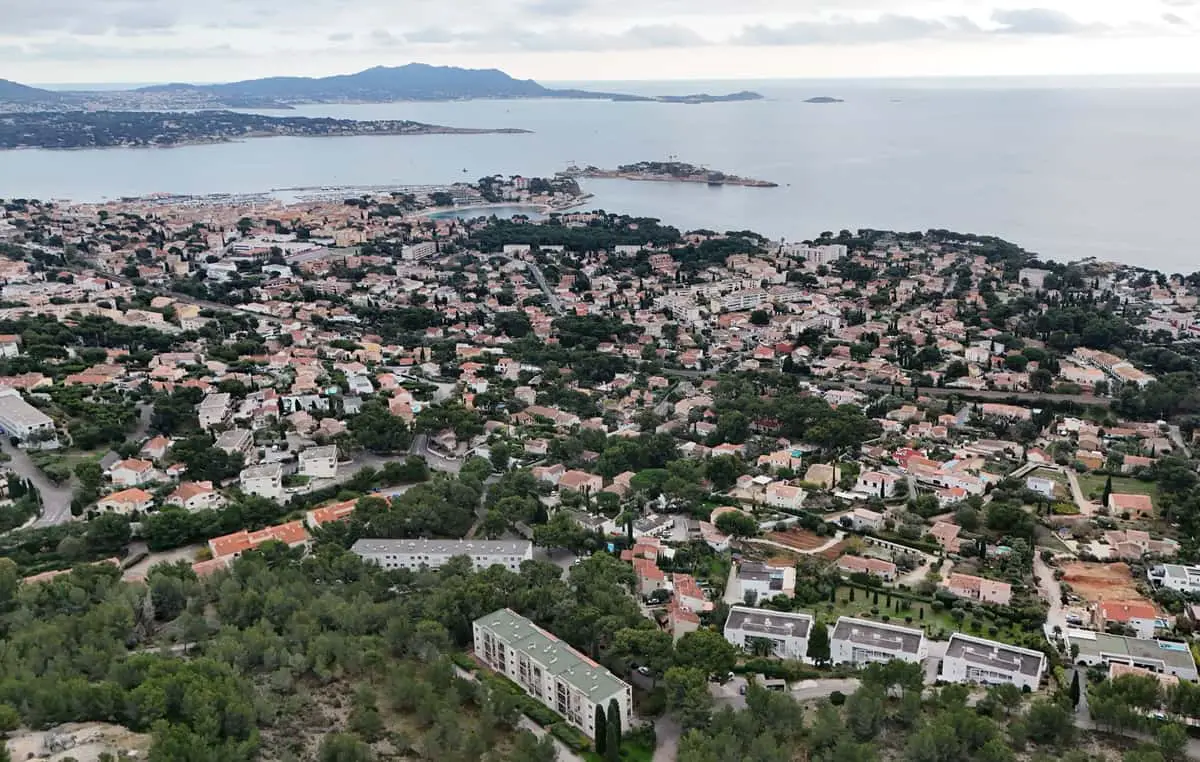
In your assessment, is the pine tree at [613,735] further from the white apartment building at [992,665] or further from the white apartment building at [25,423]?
A: the white apartment building at [25,423]

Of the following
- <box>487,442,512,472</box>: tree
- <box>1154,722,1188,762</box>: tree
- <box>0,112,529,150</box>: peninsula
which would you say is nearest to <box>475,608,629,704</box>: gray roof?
<box>1154,722,1188,762</box>: tree

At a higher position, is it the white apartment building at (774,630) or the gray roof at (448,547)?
the gray roof at (448,547)

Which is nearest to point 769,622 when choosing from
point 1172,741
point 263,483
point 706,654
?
point 706,654

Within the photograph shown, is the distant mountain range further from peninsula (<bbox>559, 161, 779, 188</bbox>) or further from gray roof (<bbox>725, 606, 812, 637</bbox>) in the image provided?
gray roof (<bbox>725, 606, 812, 637</bbox>)

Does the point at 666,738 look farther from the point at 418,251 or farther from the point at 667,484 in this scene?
the point at 418,251

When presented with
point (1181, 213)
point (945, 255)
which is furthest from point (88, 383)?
point (1181, 213)

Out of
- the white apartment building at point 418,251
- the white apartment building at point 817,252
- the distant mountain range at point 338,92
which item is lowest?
the white apartment building at point 817,252

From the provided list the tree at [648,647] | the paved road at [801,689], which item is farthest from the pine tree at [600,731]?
the paved road at [801,689]
